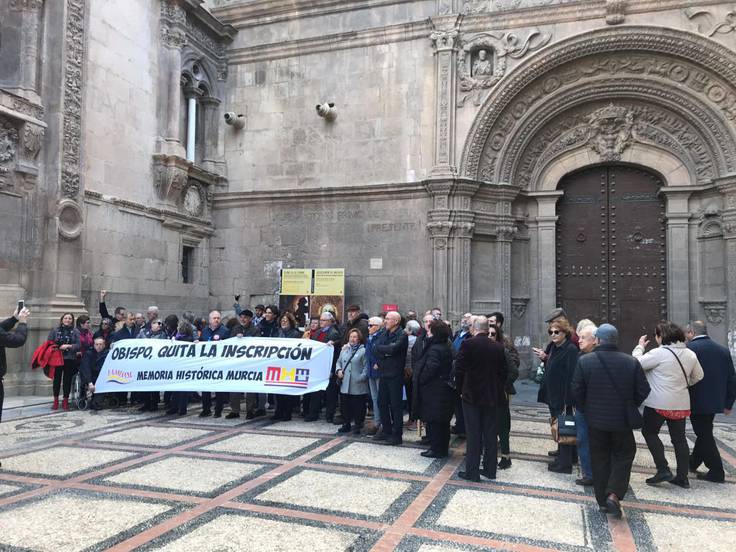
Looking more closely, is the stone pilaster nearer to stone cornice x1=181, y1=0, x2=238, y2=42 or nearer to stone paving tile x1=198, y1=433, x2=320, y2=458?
stone paving tile x1=198, y1=433, x2=320, y2=458

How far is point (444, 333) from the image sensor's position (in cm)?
706

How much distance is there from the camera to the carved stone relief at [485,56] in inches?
559

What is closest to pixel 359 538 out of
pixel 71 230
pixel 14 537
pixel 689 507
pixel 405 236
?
pixel 14 537

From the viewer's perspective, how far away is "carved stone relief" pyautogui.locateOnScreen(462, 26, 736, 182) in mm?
13203

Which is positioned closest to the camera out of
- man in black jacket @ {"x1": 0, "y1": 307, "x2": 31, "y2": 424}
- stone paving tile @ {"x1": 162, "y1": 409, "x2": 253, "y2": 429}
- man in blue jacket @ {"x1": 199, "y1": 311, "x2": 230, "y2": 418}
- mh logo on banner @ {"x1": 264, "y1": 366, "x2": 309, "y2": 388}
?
man in black jacket @ {"x1": 0, "y1": 307, "x2": 31, "y2": 424}

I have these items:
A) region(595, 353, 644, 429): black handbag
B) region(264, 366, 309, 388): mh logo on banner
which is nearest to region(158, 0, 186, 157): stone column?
region(264, 366, 309, 388): mh logo on banner

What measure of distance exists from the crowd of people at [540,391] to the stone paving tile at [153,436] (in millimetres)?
1159

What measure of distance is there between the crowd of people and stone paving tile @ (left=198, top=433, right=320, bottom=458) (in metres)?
0.86

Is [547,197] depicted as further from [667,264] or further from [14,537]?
[14,537]

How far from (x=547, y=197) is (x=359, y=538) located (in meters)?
12.0

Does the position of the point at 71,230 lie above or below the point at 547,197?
below

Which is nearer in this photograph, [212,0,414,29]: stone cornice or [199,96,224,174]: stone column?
[212,0,414,29]: stone cornice

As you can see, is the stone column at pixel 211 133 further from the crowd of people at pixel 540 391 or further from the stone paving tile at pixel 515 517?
the stone paving tile at pixel 515 517

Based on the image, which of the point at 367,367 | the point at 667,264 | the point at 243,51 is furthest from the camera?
the point at 243,51
